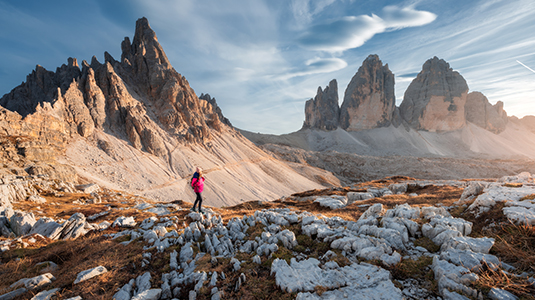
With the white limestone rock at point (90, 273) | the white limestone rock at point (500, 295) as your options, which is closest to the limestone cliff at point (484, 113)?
the white limestone rock at point (500, 295)

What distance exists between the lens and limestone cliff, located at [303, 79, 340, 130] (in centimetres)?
14638

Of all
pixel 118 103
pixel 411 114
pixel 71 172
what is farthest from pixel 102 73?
→ pixel 411 114

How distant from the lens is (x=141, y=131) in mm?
56062

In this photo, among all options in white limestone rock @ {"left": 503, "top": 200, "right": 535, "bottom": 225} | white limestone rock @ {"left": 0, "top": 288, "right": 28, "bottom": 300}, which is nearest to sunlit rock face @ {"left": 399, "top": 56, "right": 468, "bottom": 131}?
white limestone rock @ {"left": 503, "top": 200, "right": 535, "bottom": 225}

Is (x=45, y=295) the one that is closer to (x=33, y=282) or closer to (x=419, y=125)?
(x=33, y=282)

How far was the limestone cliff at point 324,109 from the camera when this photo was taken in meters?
146

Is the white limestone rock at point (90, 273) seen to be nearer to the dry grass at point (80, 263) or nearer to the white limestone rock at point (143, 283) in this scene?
the dry grass at point (80, 263)

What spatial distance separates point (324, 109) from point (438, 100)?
72225mm

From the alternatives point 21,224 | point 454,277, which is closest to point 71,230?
point 21,224

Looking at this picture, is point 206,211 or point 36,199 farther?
point 36,199

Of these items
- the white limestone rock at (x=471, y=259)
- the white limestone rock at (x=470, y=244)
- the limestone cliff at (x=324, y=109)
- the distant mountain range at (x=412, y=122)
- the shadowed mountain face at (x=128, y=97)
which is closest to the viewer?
the white limestone rock at (x=471, y=259)

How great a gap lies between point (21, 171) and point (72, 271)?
3016 cm

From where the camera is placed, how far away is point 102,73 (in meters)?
59.5

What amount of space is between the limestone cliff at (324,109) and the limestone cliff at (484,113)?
315ft
